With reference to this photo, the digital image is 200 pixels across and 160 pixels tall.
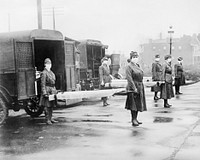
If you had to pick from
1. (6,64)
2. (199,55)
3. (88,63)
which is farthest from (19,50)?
(199,55)

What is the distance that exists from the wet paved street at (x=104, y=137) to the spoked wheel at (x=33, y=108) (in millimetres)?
238

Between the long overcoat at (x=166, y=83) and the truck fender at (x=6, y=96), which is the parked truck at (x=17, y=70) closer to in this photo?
the truck fender at (x=6, y=96)

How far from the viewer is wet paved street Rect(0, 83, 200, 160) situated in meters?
5.82

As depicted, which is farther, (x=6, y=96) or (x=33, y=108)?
(x=33, y=108)

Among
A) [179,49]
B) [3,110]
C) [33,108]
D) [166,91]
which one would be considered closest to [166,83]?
[166,91]

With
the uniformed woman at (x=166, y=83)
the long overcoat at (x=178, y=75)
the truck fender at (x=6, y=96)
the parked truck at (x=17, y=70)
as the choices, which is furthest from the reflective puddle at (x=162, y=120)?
the long overcoat at (x=178, y=75)

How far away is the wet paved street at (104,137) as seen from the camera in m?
5.82

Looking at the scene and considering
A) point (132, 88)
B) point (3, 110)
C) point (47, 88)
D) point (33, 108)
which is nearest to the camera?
point (132, 88)

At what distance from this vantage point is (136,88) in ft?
27.6

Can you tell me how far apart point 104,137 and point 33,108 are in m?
4.13

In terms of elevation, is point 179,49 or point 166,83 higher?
point 179,49

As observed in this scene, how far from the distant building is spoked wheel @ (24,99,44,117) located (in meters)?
66.8

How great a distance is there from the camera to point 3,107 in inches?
352

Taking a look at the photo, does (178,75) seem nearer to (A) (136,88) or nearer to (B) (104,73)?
(B) (104,73)
